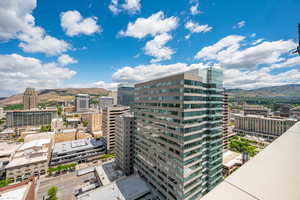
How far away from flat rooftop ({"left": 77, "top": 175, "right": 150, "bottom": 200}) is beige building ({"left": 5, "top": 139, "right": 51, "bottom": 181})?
32367 mm

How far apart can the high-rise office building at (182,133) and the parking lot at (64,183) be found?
2422 centimetres

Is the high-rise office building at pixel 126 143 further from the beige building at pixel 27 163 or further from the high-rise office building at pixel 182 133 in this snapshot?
the beige building at pixel 27 163

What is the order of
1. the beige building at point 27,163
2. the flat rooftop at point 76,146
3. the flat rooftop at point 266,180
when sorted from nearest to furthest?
the flat rooftop at point 266,180 → the beige building at point 27,163 → the flat rooftop at point 76,146

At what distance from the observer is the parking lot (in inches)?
1462

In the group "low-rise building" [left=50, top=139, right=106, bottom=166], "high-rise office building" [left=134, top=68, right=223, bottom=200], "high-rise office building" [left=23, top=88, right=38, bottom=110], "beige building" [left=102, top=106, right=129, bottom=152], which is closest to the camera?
"high-rise office building" [left=134, top=68, right=223, bottom=200]

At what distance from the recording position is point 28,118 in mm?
107875

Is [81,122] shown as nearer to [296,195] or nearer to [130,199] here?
[130,199]

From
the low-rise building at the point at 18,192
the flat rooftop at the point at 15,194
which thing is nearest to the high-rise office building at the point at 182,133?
the low-rise building at the point at 18,192

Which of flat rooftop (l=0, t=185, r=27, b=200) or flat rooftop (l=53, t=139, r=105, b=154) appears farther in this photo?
flat rooftop (l=53, t=139, r=105, b=154)

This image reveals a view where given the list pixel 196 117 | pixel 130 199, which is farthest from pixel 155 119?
pixel 130 199

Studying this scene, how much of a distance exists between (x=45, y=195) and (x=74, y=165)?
45.2ft

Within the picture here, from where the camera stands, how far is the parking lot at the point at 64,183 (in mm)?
37125

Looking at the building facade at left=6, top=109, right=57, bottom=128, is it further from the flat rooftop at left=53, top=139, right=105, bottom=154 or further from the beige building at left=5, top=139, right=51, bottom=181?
the beige building at left=5, top=139, right=51, bottom=181

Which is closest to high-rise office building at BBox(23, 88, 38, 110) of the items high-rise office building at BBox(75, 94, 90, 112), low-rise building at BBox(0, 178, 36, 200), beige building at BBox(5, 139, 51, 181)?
high-rise office building at BBox(75, 94, 90, 112)
